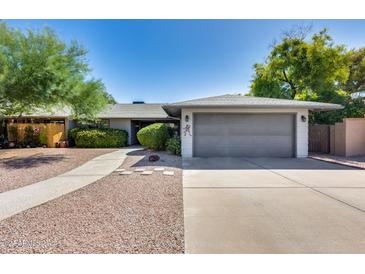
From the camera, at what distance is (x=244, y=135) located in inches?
433

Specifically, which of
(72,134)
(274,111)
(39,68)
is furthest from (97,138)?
(274,111)

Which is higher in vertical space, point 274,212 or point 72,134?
point 72,134

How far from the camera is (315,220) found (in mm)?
3590

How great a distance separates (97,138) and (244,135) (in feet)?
34.8

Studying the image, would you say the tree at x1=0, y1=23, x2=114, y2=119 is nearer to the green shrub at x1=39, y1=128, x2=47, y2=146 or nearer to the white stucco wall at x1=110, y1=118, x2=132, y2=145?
the green shrub at x1=39, y1=128, x2=47, y2=146

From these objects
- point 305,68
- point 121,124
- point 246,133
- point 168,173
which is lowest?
point 168,173

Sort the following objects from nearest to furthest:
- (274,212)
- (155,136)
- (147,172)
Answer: (274,212), (147,172), (155,136)

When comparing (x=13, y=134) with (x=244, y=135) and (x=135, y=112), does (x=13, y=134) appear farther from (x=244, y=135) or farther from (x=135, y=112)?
(x=244, y=135)

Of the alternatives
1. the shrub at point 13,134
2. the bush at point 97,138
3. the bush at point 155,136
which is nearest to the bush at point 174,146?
the bush at point 155,136

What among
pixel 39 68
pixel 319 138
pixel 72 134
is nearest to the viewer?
pixel 39 68

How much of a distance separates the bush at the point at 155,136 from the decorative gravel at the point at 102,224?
7.52m

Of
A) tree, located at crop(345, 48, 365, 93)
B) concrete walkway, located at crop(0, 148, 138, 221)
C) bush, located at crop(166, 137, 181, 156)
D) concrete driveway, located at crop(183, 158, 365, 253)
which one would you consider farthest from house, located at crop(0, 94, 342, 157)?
tree, located at crop(345, 48, 365, 93)

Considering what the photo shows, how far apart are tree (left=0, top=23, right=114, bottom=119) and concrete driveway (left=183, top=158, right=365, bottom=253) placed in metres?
7.67

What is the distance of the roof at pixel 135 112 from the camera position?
1761 centimetres
